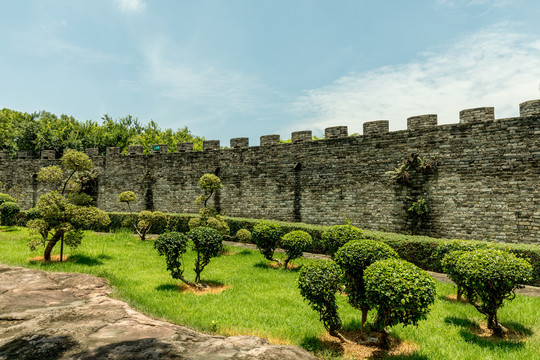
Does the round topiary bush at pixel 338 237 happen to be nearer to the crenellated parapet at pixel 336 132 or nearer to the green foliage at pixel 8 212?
the crenellated parapet at pixel 336 132

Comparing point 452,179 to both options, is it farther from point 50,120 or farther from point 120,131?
point 50,120

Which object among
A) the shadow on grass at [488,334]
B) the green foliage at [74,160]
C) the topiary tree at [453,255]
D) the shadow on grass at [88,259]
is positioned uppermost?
the green foliage at [74,160]

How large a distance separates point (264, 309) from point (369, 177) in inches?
374

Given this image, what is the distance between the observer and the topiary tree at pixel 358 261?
18.2 ft

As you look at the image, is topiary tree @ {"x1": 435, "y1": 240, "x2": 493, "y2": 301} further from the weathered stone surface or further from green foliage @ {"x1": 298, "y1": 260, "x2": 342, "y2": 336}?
the weathered stone surface

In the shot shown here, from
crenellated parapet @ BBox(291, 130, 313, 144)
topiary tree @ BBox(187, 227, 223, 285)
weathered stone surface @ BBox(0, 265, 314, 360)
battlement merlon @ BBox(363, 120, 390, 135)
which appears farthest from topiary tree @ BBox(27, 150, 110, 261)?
battlement merlon @ BBox(363, 120, 390, 135)

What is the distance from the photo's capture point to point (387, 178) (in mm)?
13773

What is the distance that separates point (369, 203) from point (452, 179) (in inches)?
138

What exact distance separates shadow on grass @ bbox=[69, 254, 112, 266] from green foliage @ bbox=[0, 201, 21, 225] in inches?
369

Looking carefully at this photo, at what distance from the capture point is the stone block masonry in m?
11.3

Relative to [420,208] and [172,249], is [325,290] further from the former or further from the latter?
[420,208]

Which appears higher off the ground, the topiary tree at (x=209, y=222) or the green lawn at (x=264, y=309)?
the topiary tree at (x=209, y=222)

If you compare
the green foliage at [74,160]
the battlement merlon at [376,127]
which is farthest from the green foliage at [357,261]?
the battlement merlon at [376,127]

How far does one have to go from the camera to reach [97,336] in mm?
4148
